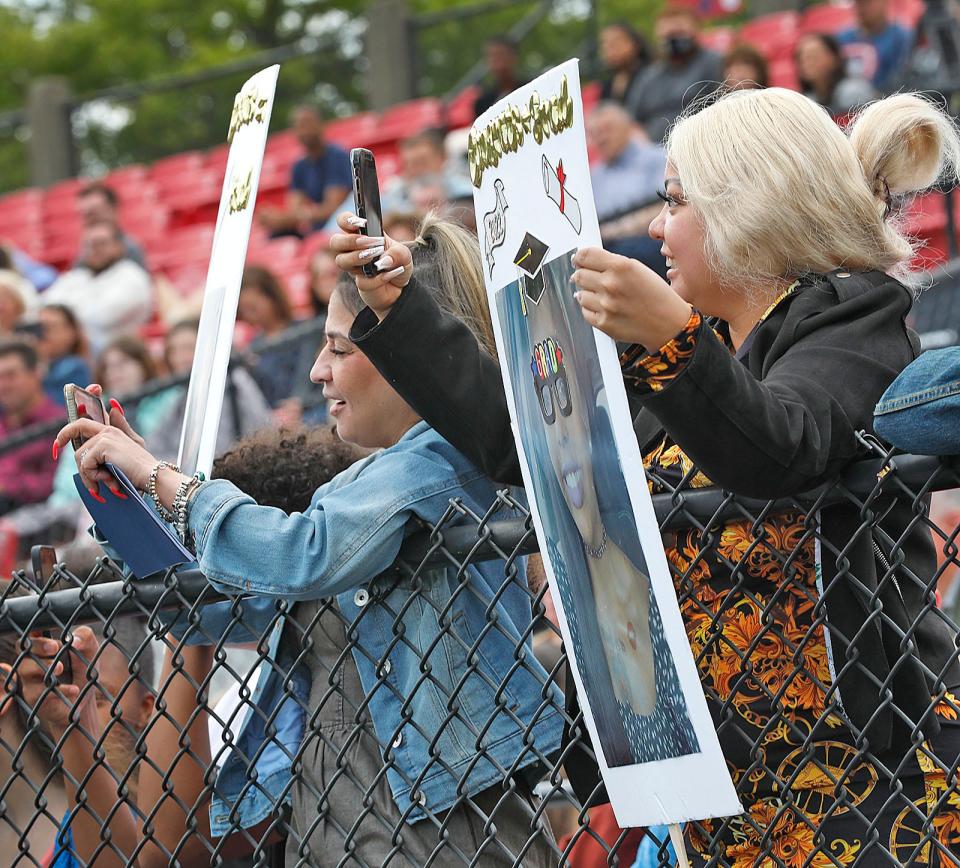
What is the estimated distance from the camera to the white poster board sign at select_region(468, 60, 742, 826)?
1765 mm

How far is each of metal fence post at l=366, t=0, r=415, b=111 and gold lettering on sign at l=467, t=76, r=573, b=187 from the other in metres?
13.9

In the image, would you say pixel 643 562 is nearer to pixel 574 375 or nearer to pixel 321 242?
pixel 574 375

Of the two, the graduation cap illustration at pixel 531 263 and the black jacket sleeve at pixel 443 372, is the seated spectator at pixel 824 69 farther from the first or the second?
the graduation cap illustration at pixel 531 263

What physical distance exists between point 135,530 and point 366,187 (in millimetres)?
688

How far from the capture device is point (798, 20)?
13242 millimetres

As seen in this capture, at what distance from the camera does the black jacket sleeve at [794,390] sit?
67.5 inches

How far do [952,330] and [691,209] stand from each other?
458cm

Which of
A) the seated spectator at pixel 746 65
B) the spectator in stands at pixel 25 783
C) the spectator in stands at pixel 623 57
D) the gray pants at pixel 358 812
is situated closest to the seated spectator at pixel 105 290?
the spectator in stands at pixel 623 57

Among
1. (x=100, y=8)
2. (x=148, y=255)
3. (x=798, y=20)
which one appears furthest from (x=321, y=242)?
(x=100, y=8)

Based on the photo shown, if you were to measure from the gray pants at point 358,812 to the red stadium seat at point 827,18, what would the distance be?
35.3 ft

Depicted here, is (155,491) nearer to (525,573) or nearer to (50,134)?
(525,573)

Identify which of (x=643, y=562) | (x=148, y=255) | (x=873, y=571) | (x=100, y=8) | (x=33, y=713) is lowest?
(x=100, y=8)

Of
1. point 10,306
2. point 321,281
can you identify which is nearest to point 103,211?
point 10,306

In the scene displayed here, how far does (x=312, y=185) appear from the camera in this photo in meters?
12.1
